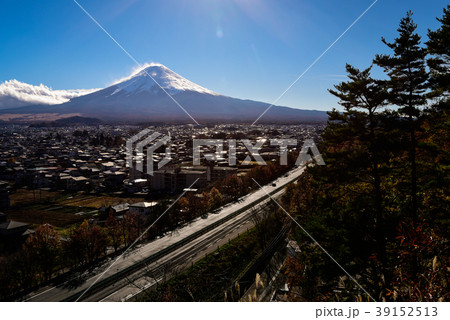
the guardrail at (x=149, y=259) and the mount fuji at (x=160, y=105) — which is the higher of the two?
the mount fuji at (x=160, y=105)

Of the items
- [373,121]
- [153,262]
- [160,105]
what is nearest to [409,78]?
[373,121]

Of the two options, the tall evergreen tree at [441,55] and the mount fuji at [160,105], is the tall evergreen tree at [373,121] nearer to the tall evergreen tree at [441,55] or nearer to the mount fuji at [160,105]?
the tall evergreen tree at [441,55]

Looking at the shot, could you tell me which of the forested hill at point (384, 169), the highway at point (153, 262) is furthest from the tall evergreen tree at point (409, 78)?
the highway at point (153, 262)

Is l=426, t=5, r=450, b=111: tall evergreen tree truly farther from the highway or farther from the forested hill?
the highway

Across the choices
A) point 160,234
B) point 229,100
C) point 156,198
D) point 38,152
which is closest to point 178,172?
point 156,198

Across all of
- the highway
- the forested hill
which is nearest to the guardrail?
the highway

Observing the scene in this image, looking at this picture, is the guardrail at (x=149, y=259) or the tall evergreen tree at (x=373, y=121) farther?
the guardrail at (x=149, y=259)

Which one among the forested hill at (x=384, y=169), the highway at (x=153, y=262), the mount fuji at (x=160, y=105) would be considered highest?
the mount fuji at (x=160, y=105)

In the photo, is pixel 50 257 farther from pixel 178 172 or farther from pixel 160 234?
pixel 178 172
